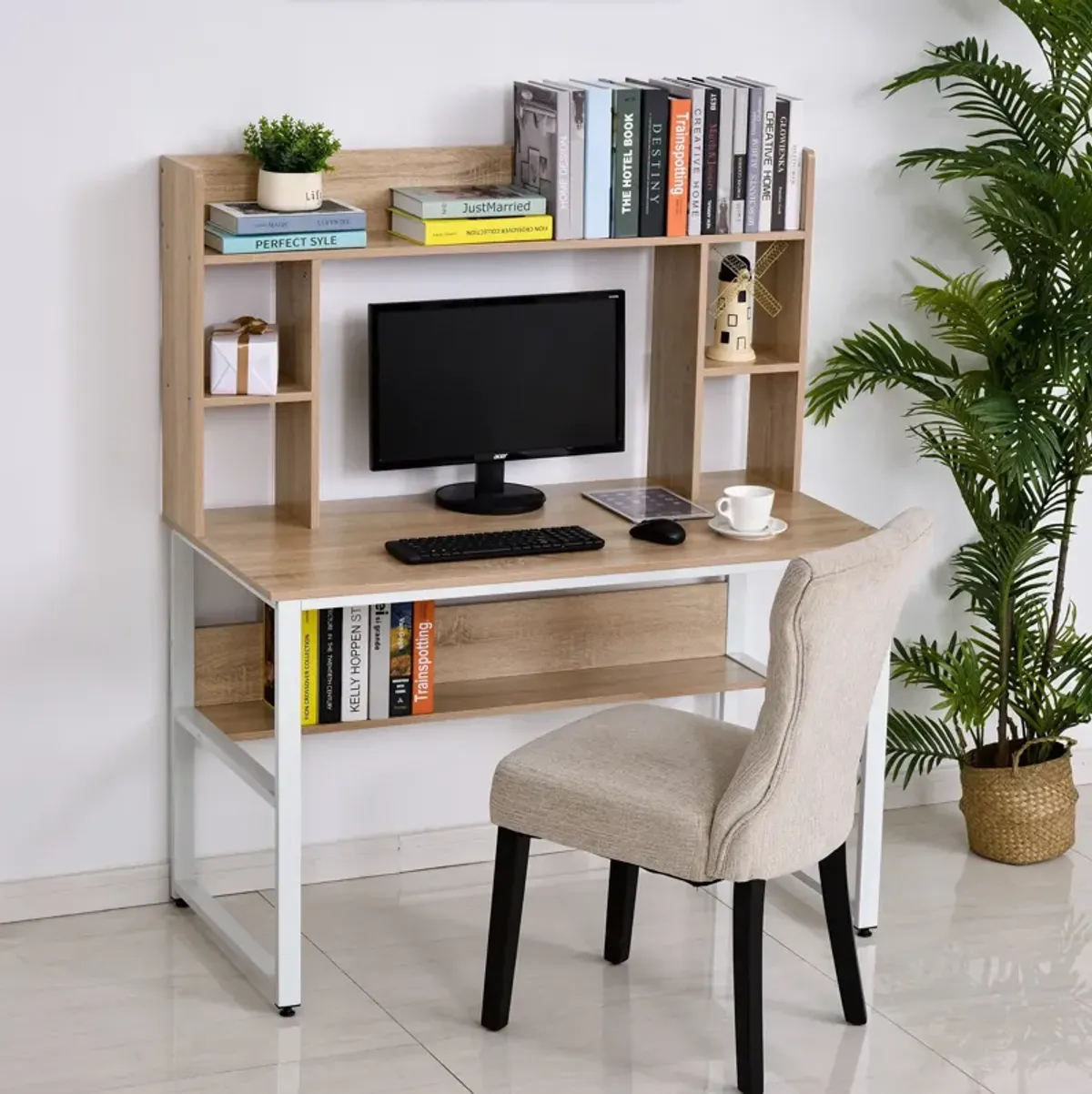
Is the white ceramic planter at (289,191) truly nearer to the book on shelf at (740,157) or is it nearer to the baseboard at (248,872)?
the book on shelf at (740,157)

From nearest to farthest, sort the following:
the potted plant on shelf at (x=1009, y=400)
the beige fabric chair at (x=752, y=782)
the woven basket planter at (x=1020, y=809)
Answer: the beige fabric chair at (x=752, y=782), the potted plant on shelf at (x=1009, y=400), the woven basket planter at (x=1020, y=809)

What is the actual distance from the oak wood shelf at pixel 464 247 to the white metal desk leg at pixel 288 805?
24.3 inches

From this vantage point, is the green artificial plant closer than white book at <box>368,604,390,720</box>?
Yes

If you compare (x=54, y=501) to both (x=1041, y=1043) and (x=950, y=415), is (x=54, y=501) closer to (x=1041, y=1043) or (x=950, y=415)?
(x=950, y=415)

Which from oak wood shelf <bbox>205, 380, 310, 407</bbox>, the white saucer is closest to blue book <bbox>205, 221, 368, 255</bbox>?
oak wood shelf <bbox>205, 380, 310, 407</bbox>

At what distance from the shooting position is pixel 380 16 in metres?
3.64

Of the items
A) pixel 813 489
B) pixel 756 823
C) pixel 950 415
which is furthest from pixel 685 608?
pixel 756 823

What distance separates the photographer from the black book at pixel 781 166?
12.3 ft

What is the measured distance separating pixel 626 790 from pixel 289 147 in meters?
1.24

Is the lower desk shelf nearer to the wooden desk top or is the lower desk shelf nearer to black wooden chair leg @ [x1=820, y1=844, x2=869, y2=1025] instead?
the wooden desk top

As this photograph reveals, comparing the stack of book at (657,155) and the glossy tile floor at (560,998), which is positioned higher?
the stack of book at (657,155)

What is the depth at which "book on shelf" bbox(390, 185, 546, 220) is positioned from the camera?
354cm

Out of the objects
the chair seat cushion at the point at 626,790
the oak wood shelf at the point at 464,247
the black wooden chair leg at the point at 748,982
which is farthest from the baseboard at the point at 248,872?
the oak wood shelf at the point at 464,247

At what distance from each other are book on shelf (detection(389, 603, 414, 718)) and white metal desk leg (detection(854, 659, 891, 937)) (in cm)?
85
